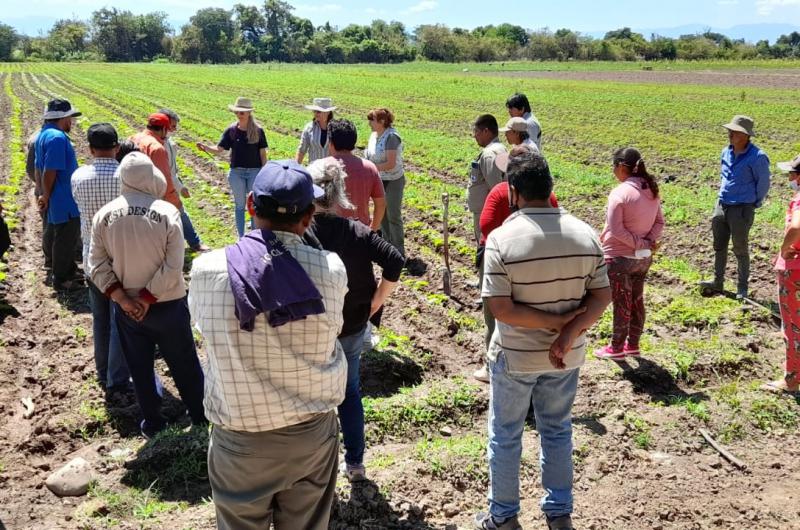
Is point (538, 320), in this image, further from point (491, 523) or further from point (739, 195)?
point (739, 195)

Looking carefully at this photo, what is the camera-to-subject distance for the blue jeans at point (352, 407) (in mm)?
3857

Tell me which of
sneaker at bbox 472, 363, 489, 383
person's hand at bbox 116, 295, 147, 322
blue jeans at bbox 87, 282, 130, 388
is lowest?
sneaker at bbox 472, 363, 489, 383

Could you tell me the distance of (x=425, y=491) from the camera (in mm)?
4035

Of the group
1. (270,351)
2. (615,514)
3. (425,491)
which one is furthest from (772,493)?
(270,351)

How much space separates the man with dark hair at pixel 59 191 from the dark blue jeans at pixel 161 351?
3015 mm

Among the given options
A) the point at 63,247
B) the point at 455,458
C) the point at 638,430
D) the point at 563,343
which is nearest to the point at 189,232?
the point at 63,247

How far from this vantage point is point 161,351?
459cm

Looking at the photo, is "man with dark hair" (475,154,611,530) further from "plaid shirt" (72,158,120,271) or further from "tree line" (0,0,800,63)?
"tree line" (0,0,800,63)

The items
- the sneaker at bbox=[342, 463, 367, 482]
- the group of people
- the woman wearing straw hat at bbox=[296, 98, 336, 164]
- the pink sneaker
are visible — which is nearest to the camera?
the group of people

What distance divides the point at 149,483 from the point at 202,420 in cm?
58

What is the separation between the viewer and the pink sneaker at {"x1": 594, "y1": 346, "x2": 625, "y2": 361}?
5.77 m

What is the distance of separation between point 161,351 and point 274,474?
224 cm

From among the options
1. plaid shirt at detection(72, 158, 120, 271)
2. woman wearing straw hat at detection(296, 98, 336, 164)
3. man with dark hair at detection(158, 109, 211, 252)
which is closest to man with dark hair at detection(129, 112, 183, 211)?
man with dark hair at detection(158, 109, 211, 252)

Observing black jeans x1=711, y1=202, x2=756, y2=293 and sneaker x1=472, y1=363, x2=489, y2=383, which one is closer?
sneaker x1=472, y1=363, x2=489, y2=383
